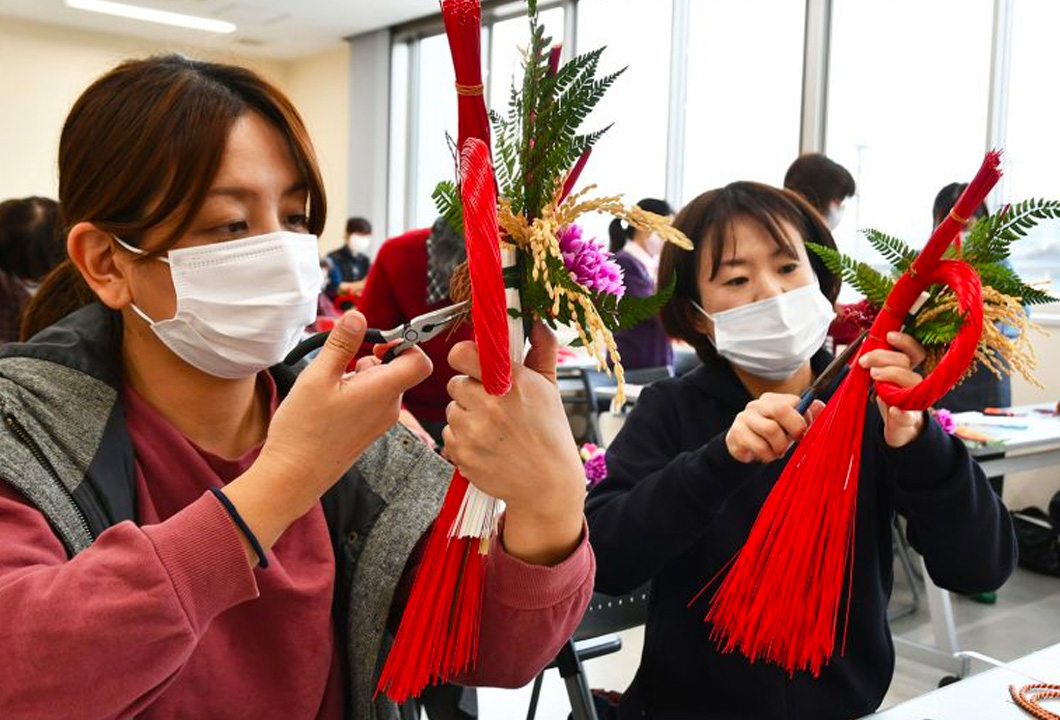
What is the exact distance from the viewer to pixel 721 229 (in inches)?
66.0

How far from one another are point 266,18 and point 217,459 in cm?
956

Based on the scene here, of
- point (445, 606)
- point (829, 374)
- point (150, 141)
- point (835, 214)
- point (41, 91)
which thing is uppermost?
point (41, 91)

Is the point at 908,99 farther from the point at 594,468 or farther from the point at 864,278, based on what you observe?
the point at 864,278

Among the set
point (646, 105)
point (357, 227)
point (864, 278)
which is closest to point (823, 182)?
point (864, 278)

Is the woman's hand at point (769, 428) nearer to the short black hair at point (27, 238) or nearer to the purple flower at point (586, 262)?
the purple flower at point (586, 262)

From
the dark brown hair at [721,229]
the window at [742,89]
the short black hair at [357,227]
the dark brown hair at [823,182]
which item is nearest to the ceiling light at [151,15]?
the short black hair at [357,227]

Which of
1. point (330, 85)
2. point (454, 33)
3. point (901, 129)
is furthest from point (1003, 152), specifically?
point (330, 85)

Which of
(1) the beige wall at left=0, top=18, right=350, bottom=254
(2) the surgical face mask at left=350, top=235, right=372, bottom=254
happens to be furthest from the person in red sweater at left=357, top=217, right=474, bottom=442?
(1) the beige wall at left=0, top=18, right=350, bottom=254

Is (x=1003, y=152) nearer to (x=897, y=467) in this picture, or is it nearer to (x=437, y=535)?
(x=897, y=467)

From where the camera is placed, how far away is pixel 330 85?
36.7ft

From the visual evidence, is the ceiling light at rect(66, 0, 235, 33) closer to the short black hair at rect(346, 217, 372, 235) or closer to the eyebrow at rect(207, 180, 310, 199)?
the short black hair at rect(346, 217, 372, 235)

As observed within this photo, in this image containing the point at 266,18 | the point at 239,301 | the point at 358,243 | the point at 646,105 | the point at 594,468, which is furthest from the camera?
the point at 266,18

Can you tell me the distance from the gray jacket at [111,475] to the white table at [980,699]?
60 cm

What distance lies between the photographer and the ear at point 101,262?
111cm
